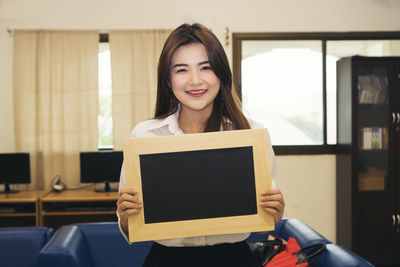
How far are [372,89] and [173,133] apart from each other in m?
3.05

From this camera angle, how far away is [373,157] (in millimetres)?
3568

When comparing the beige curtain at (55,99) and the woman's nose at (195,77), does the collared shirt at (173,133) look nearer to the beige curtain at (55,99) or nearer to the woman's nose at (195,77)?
the woman's nose at (195,77)

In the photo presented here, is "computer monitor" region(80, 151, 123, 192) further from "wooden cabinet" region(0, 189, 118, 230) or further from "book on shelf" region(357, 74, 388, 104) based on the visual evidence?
"book on shelf" region(357, 74, 388, 104)

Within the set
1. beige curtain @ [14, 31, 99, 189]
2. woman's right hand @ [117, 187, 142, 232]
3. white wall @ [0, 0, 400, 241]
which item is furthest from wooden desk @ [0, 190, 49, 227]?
woman's right hand @ [117, 187, 142, 232]

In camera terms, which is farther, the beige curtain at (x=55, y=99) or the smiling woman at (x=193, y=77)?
the beige curtain at (x=55, y=99)

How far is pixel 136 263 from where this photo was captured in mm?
2254

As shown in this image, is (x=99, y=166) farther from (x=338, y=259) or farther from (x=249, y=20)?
(x=338, y=259)

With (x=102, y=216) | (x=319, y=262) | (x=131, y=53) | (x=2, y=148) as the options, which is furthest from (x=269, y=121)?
(x=2, y=148)

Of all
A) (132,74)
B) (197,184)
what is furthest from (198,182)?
(132,74)

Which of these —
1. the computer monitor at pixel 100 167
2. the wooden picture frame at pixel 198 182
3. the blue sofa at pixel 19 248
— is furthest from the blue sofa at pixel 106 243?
the computer monitor at pixel 100 167

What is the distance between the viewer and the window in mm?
3898

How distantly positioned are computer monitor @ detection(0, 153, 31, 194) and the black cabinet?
3255mm

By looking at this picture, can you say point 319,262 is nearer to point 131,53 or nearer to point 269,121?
point 269,121

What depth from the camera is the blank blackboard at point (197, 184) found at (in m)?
1.00
